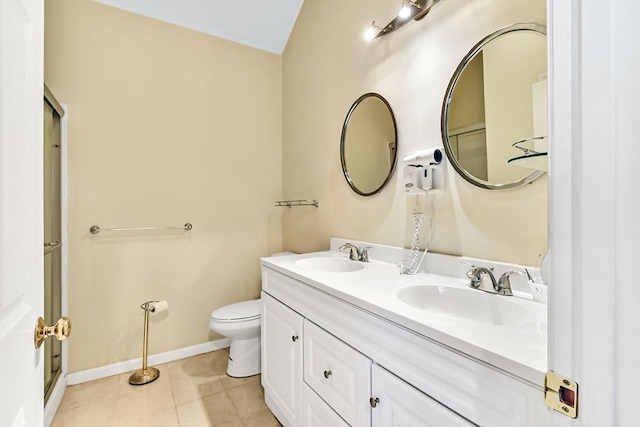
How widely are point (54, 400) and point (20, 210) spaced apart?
1.88 m

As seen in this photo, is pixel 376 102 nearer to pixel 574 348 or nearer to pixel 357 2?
pixel 357 2

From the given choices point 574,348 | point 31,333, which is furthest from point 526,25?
point 31,333

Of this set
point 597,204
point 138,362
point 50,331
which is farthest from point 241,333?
point 597,204

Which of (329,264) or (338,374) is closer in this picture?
(338,374)

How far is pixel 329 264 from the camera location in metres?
1.84

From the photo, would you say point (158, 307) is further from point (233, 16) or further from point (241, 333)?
point (233, 16)

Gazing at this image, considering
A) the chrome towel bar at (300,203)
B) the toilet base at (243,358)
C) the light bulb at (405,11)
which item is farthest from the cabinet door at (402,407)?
the light bulb at (405,11)

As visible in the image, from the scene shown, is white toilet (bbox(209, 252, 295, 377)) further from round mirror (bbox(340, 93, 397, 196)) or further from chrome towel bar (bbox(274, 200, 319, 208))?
round mirror (bbox(340, 93, 397, 196))

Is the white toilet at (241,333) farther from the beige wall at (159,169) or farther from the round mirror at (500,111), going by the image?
the round mirror at (500,111)

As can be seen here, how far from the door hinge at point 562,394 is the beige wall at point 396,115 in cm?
83

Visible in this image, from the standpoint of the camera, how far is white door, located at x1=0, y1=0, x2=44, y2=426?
1.64 feet

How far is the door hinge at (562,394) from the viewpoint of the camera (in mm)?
377

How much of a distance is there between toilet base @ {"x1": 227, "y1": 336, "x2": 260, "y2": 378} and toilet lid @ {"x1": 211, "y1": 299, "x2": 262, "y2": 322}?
0.18 m

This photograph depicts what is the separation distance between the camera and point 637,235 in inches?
12.9
